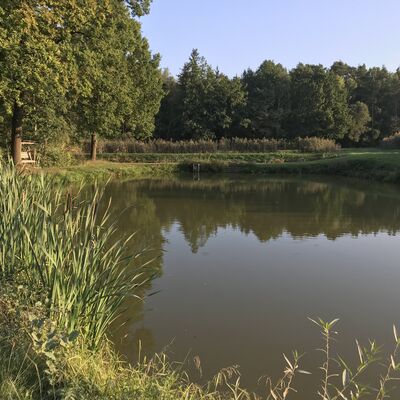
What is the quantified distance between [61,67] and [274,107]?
46678 mm

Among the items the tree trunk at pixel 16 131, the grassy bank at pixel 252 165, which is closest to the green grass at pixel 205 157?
the grassy bank at pixel 252 165

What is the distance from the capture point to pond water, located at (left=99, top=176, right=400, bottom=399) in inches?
207

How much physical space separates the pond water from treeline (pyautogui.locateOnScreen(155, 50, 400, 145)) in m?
40.4

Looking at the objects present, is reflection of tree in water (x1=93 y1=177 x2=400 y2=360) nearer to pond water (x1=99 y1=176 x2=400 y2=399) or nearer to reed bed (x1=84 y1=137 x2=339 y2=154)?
pond water (x1=99 y1=176 x2=400 y2=399)

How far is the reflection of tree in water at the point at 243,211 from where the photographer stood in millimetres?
11359

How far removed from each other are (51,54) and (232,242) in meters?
9.89

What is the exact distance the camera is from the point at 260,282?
7.64 m

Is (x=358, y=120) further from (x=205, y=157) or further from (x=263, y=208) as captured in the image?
(x=263, y=208)

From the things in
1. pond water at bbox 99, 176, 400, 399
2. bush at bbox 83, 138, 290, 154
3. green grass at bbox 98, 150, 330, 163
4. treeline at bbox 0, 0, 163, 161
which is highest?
treeline at bbox 0, 0, 163, 161

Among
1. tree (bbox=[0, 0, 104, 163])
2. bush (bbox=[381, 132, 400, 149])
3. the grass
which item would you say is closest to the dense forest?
tree (bbox=[0, 0, 104, 163])

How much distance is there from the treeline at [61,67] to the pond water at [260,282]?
524cm

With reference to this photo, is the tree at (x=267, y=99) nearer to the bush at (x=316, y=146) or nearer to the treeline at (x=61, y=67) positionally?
the bush at (x=316, y=146)

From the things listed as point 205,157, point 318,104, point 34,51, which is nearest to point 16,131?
point 34,51

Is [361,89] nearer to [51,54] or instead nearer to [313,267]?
[51,54]
